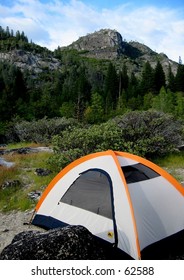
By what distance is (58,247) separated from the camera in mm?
4039

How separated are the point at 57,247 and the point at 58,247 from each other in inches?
0.6

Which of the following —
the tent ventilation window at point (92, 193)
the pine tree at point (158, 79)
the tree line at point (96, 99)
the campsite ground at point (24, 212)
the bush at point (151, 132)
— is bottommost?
the campsite ground at point (24, 212)

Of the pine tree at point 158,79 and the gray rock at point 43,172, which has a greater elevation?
the pine tree at point 158,79

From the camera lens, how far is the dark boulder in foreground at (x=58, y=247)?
398cm

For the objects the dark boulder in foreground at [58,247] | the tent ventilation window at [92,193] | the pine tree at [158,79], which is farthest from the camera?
the pine tree at [158,79]

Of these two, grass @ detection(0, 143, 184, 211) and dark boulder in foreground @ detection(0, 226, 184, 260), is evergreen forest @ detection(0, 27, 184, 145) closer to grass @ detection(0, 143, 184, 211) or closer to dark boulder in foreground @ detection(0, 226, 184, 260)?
grass @ detection(0, 143, 184, 211)

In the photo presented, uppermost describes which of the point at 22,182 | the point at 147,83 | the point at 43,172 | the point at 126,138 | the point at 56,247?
the point at 147,83

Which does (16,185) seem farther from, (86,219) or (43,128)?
(43,128)

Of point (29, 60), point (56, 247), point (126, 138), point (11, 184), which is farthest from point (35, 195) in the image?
point (29, 60)

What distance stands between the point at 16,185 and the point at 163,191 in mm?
5731

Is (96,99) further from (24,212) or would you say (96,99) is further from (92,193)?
(92,193)

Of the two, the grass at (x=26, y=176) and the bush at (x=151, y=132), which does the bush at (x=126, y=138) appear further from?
the grass at (x=26, y=176)

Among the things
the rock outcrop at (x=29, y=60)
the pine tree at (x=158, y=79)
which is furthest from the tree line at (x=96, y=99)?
the rock outcrop at (x=29, y=60)

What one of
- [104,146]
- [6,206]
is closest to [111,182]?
[6,206]
